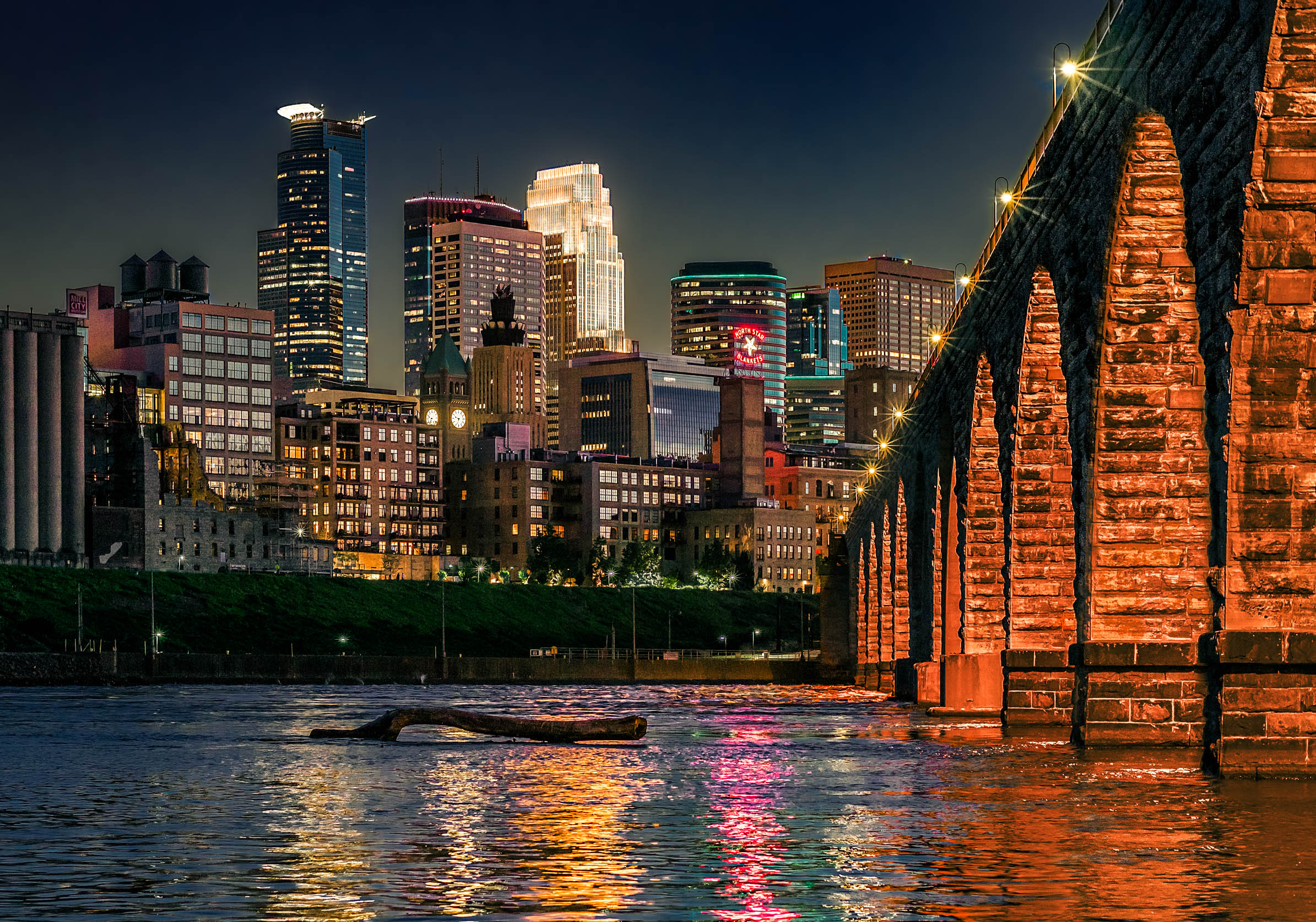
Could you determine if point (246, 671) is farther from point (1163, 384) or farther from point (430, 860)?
point (430, 860)

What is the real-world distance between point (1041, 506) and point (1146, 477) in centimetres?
1502

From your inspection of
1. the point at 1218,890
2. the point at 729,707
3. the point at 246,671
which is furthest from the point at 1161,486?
the point at 246,671

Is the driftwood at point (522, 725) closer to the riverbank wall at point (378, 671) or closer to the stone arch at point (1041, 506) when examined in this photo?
the stone arch at point (1041, 506)

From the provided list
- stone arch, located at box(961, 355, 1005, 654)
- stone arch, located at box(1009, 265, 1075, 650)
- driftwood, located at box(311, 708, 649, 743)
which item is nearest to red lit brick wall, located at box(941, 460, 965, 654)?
stone arch, located at box(961, 355, 1005, 654)

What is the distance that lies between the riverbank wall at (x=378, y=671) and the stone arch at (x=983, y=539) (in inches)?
3419

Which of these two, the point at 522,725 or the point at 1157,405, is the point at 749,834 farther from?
the point at 522,725

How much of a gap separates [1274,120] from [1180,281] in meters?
10.1

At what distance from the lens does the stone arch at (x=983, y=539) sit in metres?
66.1

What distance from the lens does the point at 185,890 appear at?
21016mm

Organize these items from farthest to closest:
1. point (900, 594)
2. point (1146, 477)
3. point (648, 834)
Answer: point (900, 594) → point (1146, 477) → point (648, 834)

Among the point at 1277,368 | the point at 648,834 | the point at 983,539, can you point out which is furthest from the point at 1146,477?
the point at 983,539

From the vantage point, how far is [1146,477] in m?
40.2

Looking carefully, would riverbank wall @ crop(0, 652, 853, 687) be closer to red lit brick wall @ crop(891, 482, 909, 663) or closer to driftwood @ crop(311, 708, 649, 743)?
red lit brick wall @ crop(891, 482, 909, 663)

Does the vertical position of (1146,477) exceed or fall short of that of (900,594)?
it exceeds it
